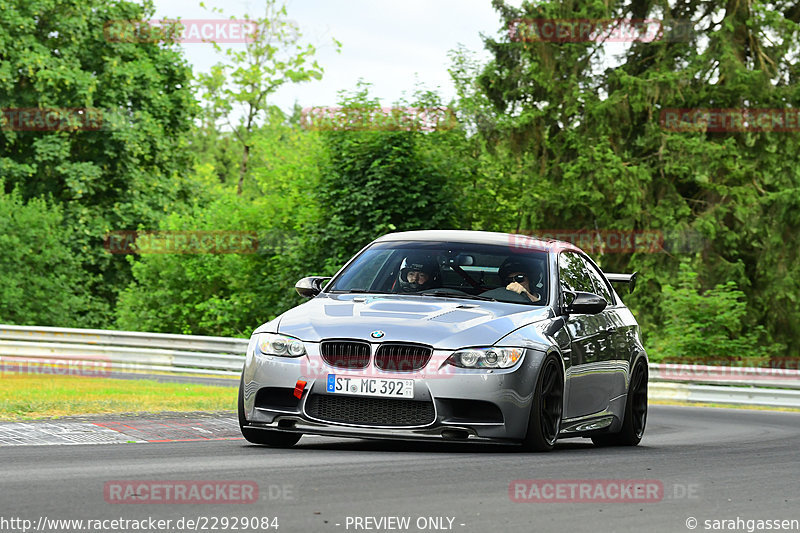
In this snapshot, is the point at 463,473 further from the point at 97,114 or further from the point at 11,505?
the point at 97,114

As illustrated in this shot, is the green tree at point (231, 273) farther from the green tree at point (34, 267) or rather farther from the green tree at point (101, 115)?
the green tree at point (101, 115)

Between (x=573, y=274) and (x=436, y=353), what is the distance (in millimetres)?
2676

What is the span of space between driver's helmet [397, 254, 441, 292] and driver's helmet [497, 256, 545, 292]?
0.52 metres

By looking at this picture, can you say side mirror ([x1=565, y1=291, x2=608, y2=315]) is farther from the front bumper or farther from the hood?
the front bumper

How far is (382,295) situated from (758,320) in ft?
95.3

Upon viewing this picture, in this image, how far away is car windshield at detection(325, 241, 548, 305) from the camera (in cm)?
1073

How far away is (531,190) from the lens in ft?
127

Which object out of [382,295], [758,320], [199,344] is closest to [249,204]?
[199,344]

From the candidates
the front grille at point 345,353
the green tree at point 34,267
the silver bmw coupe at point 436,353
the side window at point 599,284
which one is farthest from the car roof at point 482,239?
the green tree at point 34,267

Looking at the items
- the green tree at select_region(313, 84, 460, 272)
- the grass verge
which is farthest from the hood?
the green tree at select_region(313, 84, 460, 272)

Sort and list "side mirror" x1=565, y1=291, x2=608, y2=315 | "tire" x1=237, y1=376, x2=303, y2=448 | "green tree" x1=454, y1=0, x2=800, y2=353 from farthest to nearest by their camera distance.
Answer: "green tree" x1=454, y1=0, x2=800, y2=353 → "side mirror" x1=565, y1=291, x2=608, y2=315 → "tire" x1=237, y1=376, x2=303, y2=448

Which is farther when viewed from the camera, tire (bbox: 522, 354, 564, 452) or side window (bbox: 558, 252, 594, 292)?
side window (bbox: 558, 252, 594, 292)

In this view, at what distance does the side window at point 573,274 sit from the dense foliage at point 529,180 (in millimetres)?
21929

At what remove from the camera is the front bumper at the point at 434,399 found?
30.5 ft
